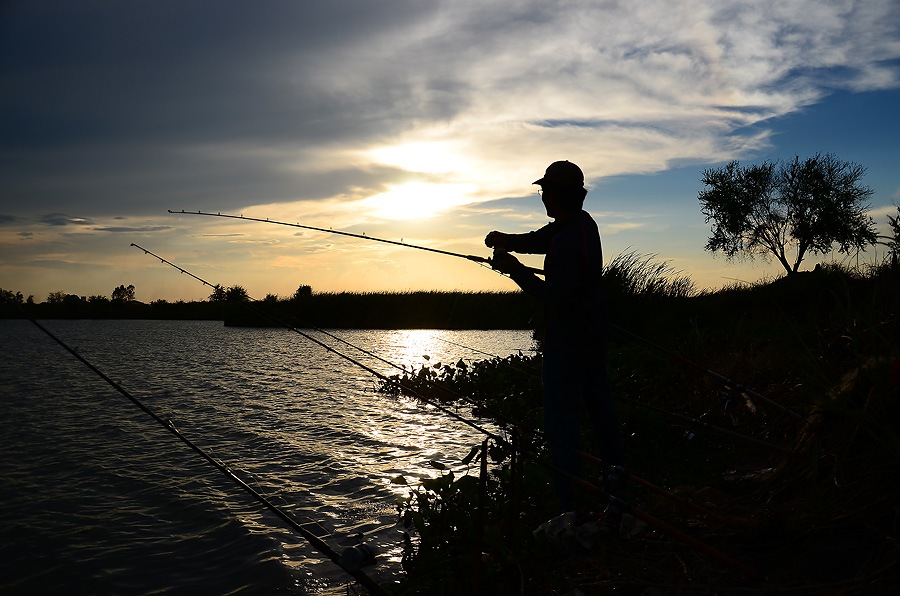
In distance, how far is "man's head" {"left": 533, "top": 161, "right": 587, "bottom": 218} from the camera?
497cm

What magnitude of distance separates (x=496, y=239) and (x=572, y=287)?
1418mm

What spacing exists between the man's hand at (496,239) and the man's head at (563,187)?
3.26 ft

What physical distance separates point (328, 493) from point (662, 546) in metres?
4.87

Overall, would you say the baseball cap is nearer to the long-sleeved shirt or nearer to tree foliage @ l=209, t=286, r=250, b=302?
the long-sleeved shirt

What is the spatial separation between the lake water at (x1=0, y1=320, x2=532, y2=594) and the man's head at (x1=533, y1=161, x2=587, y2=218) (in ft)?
11.4

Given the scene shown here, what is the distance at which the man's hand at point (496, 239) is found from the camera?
5.96 m

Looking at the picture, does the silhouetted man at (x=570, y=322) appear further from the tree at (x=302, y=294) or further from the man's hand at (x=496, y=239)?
the tree at (x=302, y=294)

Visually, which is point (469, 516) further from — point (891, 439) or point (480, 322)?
point (480, 322)

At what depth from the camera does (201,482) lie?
8.59 metres

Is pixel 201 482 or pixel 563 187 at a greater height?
pixel 563 187

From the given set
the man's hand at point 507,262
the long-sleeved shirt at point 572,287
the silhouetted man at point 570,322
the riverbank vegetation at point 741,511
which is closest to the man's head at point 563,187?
the silhouetted man at point 570,322

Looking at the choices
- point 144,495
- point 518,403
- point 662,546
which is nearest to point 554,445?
point 662,546

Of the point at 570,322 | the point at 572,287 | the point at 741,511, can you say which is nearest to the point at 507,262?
the point at 572,287

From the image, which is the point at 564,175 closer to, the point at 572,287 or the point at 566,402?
the point at 572,287
